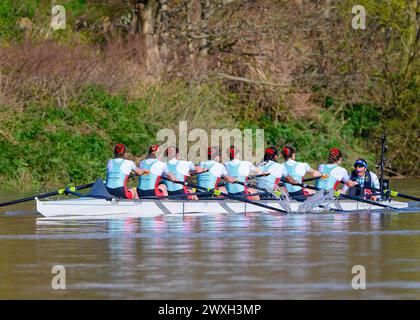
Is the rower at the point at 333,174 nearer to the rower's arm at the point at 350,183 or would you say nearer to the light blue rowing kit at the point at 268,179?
the rower's arm at the point at 350,183

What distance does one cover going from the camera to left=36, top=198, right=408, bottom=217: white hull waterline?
23203 millimetres

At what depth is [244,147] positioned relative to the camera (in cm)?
3897

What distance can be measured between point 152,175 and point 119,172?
0.73m

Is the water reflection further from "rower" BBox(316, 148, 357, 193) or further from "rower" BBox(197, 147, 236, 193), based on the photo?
"rower" BBox(197, 147, 236, 193)

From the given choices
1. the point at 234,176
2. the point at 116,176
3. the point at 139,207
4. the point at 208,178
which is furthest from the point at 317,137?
the point at 139,207

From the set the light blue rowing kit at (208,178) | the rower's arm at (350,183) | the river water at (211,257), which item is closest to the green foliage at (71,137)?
the light blue rowing kit at (208,178)

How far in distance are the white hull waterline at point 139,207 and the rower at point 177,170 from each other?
960 mm

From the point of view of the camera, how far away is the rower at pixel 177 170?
24.9 metres

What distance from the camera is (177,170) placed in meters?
24.9

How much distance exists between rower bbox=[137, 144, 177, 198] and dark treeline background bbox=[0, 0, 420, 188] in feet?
27.9

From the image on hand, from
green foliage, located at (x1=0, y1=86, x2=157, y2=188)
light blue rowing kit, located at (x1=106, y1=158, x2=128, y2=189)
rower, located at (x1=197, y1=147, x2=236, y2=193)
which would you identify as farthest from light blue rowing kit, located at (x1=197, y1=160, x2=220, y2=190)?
green foliage, located at (x1=0, y1=86, x2=157, y2=188)

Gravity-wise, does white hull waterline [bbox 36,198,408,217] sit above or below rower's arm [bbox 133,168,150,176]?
below

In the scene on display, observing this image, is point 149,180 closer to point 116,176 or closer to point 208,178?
point 116,176
